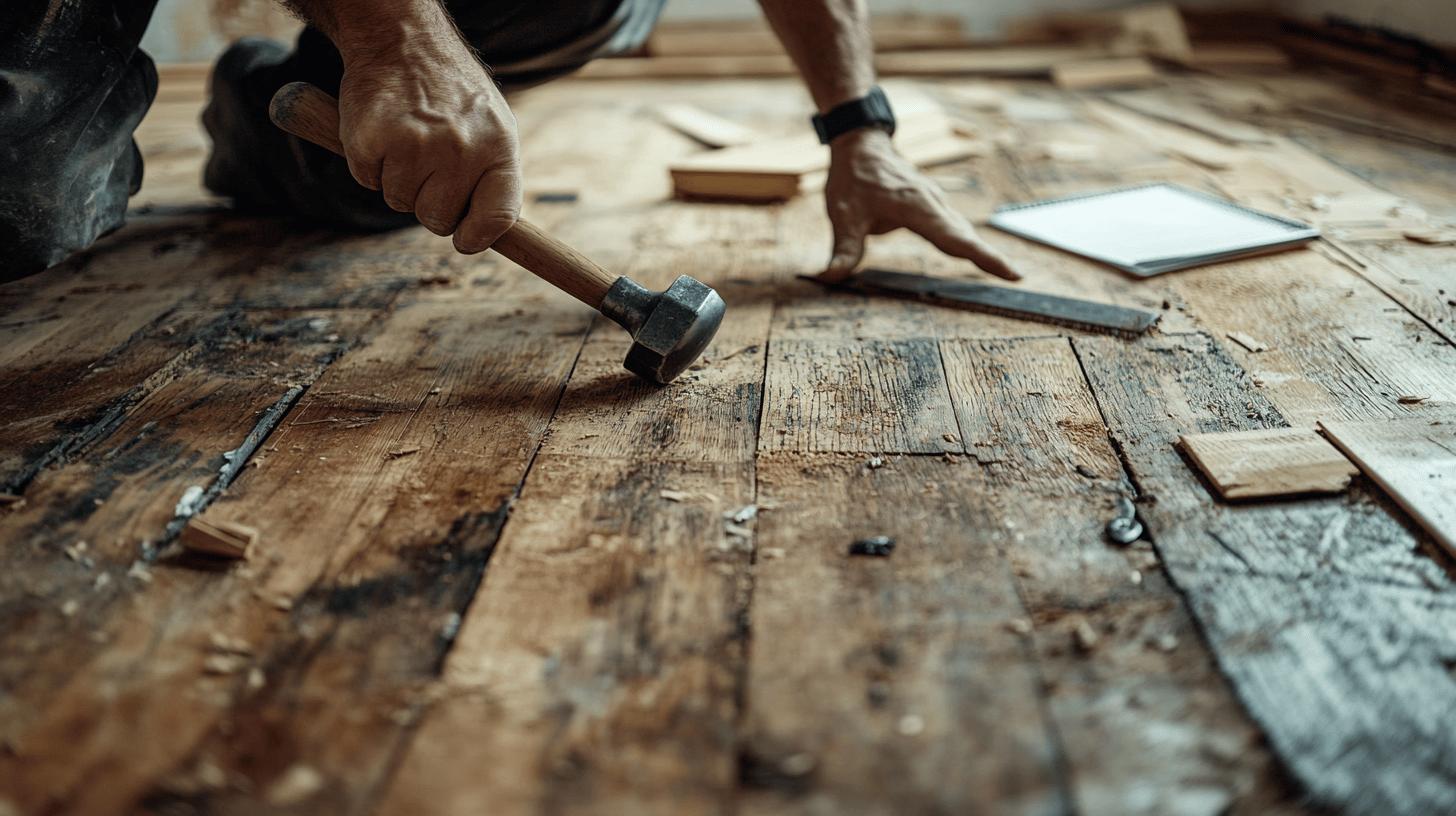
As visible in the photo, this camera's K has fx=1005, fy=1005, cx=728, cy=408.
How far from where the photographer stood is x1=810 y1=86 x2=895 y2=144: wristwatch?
1.73 m

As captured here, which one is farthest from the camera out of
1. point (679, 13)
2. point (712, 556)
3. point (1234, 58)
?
point (679, 13)

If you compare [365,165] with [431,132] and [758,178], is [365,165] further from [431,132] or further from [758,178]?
[758,178]

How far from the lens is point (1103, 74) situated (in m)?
3.29

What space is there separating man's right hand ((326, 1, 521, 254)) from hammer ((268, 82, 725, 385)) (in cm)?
4

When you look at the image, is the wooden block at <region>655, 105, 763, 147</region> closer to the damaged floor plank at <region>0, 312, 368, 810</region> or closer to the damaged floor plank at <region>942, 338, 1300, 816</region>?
the damaged floor plank at <region>0, 312, 368, 810</region>

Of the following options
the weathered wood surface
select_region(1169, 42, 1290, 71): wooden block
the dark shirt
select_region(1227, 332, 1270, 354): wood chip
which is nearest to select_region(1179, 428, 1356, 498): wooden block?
the weathered wood surface

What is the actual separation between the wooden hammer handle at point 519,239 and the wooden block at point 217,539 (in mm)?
492

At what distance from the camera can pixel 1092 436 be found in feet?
3.93

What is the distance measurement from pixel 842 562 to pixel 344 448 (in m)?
0.62

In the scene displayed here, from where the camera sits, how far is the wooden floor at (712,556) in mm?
750

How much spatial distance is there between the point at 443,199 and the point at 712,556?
607 mm

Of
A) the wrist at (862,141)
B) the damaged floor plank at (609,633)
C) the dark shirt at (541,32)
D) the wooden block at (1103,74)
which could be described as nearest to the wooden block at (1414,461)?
the damaged floor plank at (609,633)

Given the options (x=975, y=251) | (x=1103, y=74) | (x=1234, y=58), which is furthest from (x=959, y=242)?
(x=1234, y=58)

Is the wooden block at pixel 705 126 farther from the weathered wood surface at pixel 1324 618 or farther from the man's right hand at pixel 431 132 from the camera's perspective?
the weathered wood surface at pixel 1324 618
